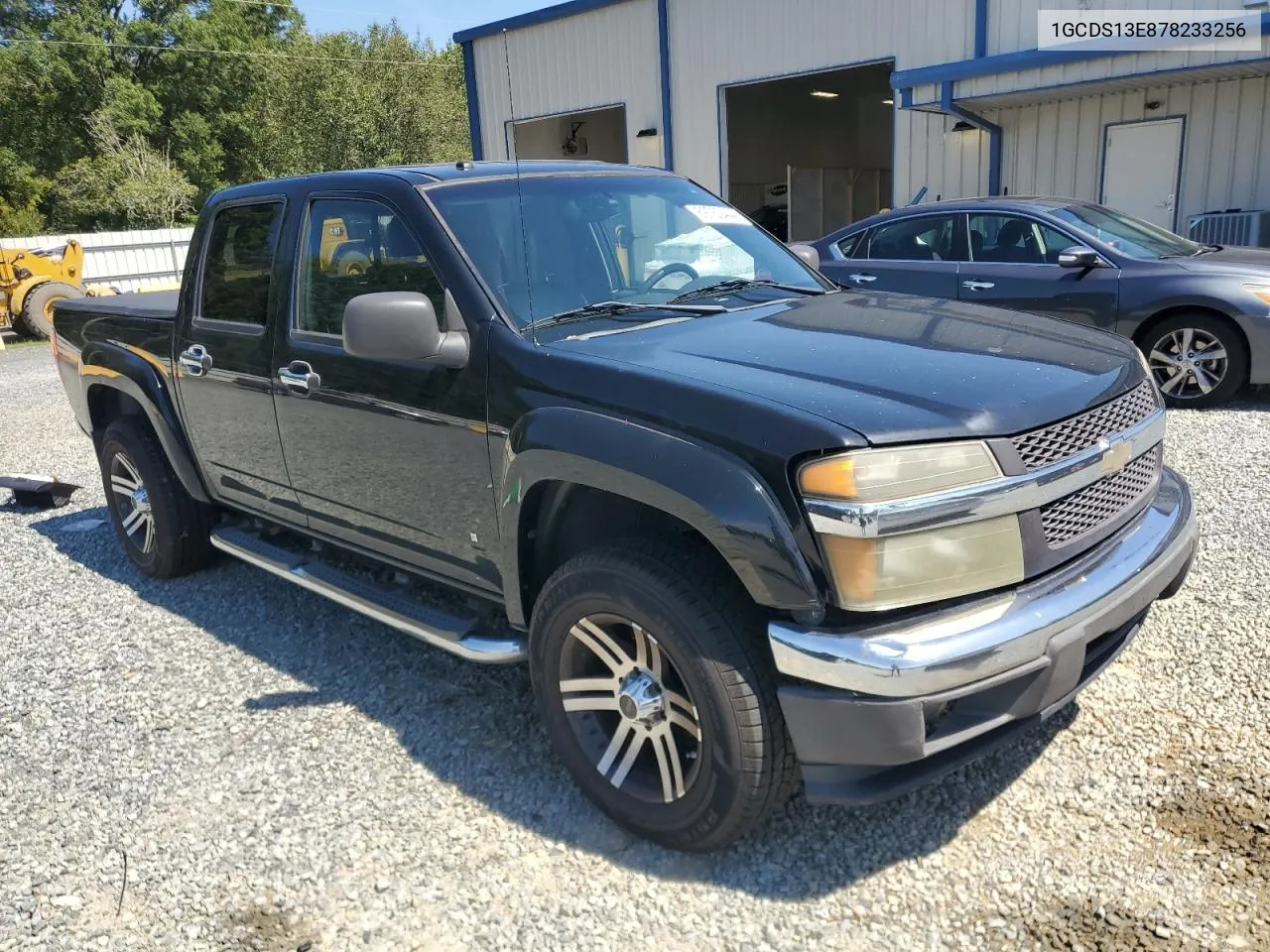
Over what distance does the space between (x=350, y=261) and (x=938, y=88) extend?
10.9 m

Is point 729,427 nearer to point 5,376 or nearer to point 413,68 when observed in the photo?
point 5,376

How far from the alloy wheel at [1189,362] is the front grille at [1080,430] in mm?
4885

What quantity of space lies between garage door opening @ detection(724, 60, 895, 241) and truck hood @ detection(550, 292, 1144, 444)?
60.8 ft

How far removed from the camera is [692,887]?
104 inches

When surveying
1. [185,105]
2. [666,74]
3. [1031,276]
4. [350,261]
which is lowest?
[1031,276]

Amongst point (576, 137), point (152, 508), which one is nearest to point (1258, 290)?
point (152, 508)

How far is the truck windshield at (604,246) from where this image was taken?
127 inches

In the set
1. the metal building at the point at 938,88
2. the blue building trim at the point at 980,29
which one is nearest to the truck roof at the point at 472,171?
the metal building at the point at 938,88

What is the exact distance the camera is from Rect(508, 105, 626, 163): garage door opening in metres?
22.0

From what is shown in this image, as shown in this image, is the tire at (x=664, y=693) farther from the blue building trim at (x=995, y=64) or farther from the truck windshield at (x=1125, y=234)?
the blue building trim at (x=995, y=64)

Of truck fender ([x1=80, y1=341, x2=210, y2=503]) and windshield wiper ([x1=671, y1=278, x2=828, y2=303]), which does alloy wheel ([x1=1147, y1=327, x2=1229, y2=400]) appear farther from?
truck fender ([x1=80, y1=341, x2=210, y2=503])

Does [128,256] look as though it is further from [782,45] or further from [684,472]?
[684,472]

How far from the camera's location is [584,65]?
701 inches

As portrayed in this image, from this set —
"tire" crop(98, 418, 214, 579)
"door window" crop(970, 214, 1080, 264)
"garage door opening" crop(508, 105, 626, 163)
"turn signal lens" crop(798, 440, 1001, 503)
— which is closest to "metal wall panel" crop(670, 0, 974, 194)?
"garage door opening" crop(508, 105, 626, 163)
